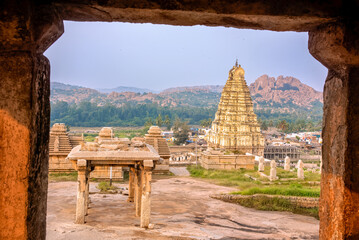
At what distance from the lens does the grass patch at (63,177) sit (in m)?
12.1

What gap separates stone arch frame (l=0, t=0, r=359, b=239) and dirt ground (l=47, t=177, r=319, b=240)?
3528 mm

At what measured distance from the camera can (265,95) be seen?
139000mm

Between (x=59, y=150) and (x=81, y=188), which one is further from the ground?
(x=59, y=150)

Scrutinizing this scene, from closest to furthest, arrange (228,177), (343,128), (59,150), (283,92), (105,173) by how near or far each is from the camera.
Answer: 1. (343,128)
2. (105,173)
3. (59,150)
4. (228,177)
5. (283,92)

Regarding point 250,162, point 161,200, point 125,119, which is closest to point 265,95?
point 125,119

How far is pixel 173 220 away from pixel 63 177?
21.9 feet

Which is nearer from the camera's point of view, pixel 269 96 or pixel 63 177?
pixel 63 177

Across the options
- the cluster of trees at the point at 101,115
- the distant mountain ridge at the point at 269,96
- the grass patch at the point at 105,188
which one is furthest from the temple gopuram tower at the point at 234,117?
the distant mountain ridge at the point at 269,96

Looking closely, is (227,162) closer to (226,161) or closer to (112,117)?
(226,161)

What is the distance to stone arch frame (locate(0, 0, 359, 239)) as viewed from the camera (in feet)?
6.09

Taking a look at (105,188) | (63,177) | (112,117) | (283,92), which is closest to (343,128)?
(105,188)

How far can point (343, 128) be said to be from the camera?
82.5 inches

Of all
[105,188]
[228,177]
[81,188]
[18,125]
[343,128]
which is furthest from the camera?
[228,177]

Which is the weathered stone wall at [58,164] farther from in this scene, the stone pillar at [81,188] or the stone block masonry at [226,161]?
the stone block masonry at [226,161]
